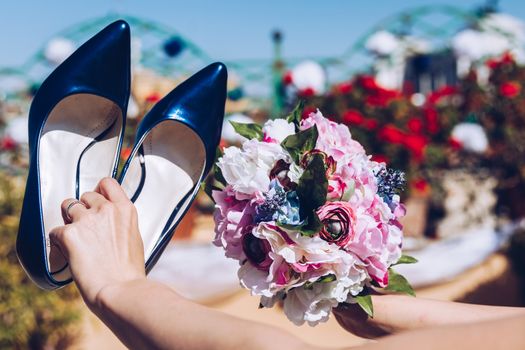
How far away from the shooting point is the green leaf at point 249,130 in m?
1.42

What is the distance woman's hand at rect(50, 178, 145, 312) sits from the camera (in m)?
1.05

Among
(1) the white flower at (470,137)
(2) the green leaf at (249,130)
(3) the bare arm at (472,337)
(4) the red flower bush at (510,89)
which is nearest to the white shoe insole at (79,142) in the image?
(2) the green leaf at (249,130)

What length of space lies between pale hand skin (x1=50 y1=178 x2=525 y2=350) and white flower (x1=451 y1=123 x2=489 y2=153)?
376 centimetres

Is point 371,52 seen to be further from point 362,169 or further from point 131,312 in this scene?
point 131,312

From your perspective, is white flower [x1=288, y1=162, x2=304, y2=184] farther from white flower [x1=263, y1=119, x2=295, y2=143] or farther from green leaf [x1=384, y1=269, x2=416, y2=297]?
green leaf [x1=384, y1=269, x2=416, y2=297]

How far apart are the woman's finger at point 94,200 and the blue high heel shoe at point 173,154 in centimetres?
34

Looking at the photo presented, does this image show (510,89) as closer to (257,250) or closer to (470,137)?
(470,137)

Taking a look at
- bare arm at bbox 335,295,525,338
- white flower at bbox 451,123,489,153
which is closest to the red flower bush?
white flower at bbox 451,123,489,153

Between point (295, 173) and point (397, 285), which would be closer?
point (295, 173)

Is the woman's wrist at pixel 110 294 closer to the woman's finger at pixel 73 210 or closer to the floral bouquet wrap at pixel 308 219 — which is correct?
the woman's finger at pixel 73 210

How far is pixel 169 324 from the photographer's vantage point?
3.01 ft

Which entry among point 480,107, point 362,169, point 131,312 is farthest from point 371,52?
point 131,312

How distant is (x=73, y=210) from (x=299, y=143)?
1.42 feet

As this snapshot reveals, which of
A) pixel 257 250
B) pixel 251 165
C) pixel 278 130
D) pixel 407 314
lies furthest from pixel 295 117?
pixel 407 314
